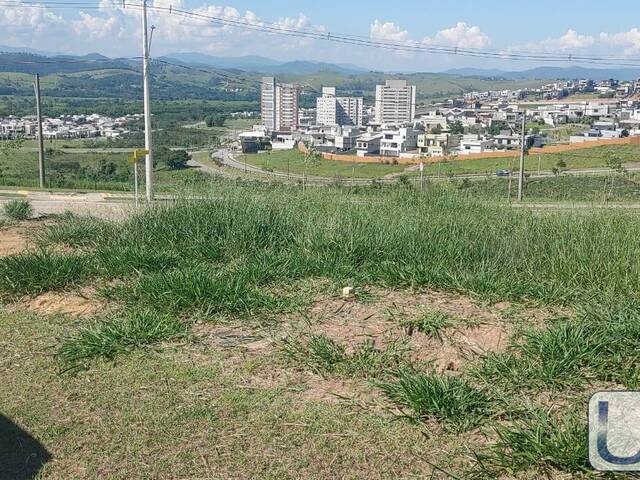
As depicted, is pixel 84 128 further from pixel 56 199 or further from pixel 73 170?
pixel 56 199

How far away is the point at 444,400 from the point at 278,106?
91720mm

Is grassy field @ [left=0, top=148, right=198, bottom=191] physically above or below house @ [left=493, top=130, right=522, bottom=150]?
below

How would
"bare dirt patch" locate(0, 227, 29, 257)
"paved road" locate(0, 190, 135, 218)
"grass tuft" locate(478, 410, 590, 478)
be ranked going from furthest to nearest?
"paved road" locate(0, 190, 135, 218), "bare dirt patch" locate(0, 227, 29, 257), "grass tuft" locate(478, 410, 590, 478)

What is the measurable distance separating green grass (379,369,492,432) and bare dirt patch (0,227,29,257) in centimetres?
537

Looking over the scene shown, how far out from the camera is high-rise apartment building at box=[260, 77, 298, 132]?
89688mm

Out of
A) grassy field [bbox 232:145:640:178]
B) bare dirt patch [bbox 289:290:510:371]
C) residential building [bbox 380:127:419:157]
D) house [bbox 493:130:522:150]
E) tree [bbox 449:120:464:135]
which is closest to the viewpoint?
bare dirt patch [bbox 289:290:510:371]

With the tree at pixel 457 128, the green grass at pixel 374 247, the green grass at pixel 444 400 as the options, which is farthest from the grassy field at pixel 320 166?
the green grass at pixel 444 400

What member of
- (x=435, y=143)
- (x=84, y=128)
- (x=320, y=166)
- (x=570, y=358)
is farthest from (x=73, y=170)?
(x=435, y=143)

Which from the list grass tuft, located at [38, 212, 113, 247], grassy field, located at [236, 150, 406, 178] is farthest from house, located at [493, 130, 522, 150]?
grass tuft, located at [38, 212, 113, 247]

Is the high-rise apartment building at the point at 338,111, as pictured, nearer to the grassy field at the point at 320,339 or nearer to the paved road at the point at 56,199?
the paved road at the point at 56,199

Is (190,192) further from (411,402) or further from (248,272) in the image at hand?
(411,402)

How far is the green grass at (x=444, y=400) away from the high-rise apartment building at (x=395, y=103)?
103 metres

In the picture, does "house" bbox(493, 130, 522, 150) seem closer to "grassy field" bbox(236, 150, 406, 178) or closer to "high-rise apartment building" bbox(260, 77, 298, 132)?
"grassy field" bbox(236, 150, 406, 178)

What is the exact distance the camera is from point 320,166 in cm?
4712
